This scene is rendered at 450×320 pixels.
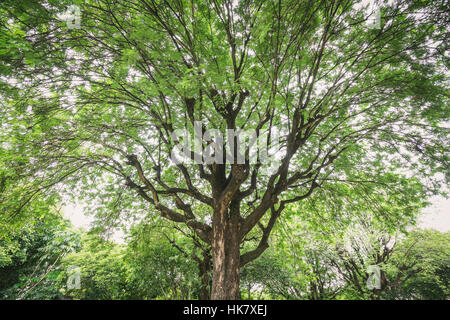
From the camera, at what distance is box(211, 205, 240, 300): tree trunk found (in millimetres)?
3840

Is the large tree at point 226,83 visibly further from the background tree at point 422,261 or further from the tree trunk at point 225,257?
the background tree at point 422,261

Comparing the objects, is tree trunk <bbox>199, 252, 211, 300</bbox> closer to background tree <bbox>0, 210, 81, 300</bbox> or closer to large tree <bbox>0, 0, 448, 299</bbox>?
large tree <bbox>0, 0, 448, 299</bbox>

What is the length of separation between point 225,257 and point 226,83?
355cm

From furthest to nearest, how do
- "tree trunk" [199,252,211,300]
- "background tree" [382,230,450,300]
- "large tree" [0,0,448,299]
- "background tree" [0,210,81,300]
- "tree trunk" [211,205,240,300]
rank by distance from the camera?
"background tree" [0,210,81,300] < "background tree" [382,230,450,300] < "tree trunk" [199,252,211,300] < "tree trunk" [211,205,240,300] < "large tree" [0,0,448,299]

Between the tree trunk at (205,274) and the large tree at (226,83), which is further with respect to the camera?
the tree trunk at (205,274)

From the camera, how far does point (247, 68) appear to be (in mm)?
4234

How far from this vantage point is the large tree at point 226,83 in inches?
123

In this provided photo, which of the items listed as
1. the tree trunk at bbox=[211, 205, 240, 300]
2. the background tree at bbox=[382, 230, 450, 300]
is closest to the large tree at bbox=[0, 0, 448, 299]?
the tree trunk at bbox=[211, 205, 240, 300]

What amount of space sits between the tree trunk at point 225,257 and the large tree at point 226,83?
0.08 feet

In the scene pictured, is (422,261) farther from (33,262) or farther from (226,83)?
(33,262)

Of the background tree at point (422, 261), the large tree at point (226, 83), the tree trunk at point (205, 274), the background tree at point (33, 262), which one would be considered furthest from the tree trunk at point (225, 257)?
the background tree at point (33, 262)

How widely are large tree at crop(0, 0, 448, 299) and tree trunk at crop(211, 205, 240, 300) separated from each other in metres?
0.03

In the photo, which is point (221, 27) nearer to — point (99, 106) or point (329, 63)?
point (329, 63)
